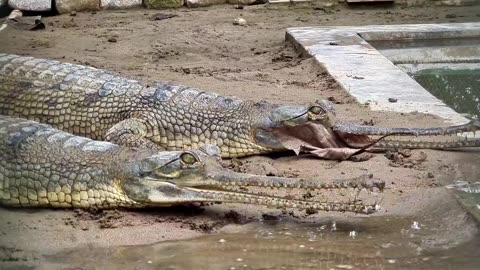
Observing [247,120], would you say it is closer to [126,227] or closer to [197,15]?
[126,227]

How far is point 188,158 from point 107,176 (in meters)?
0.44

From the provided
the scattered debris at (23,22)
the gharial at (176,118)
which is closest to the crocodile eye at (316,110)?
the gharial at (176,118)

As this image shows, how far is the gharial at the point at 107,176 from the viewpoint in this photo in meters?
4.10

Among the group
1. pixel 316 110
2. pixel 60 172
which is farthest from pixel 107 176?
pixel 316 110

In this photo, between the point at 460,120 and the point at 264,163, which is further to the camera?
the point at 460,120

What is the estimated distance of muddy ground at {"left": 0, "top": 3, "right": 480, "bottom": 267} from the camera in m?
4.04

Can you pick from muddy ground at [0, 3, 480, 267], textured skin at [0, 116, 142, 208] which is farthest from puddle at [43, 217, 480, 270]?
textured skin at [0, 116, 142, 208]

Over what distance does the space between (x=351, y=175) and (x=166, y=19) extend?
5719 mm

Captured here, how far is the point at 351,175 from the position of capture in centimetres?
474

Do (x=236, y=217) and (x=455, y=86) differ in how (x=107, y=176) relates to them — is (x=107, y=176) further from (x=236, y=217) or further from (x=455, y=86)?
(x=455, y=86)

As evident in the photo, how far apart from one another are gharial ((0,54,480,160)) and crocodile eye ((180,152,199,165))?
0.95 meters

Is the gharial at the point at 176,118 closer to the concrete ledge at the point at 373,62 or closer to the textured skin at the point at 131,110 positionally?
the textured skin at the point at 131,110

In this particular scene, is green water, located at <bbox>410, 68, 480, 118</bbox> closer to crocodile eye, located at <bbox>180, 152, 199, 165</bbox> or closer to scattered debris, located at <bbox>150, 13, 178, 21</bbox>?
crocodile eye, located at <bbox>180, 152, 199, 165</bbox>

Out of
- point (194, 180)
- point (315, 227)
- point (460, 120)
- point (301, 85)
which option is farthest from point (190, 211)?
point (301, 85)
